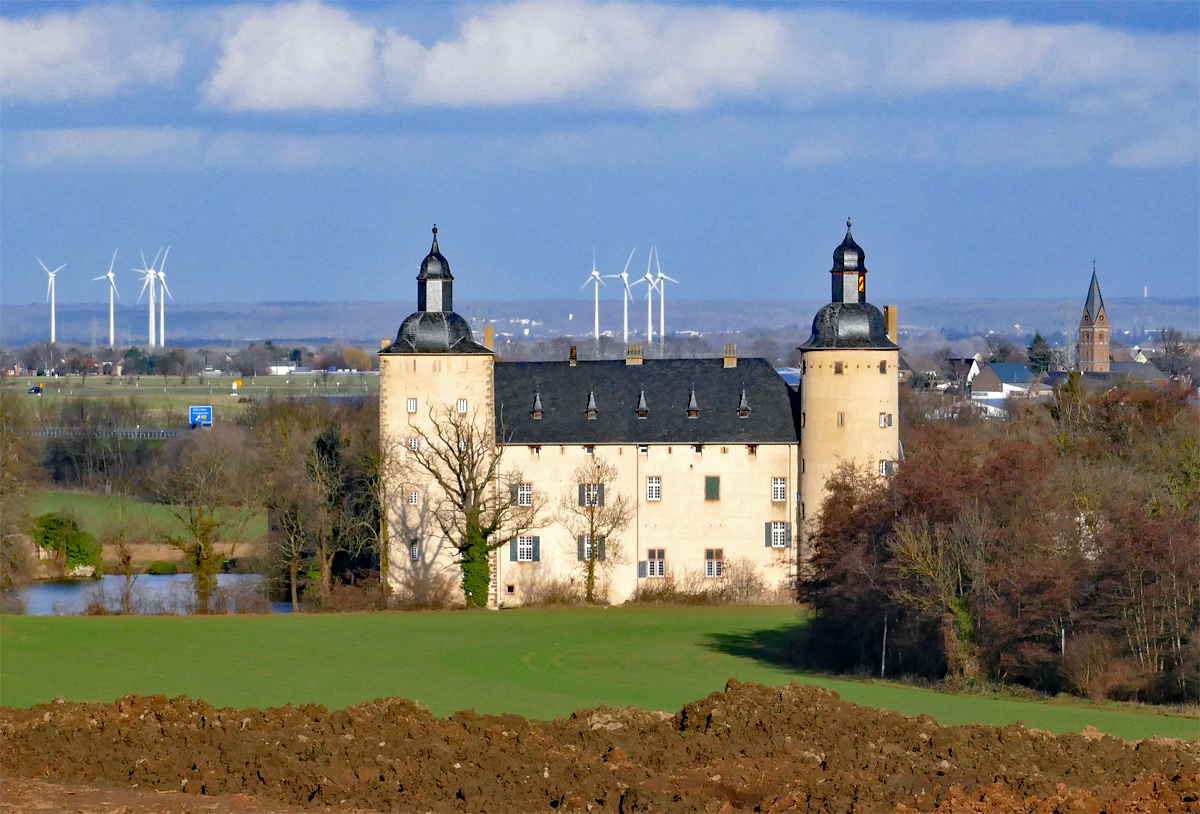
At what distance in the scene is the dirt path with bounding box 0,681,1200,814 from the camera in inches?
856

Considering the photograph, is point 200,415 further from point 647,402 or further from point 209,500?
point 647,402

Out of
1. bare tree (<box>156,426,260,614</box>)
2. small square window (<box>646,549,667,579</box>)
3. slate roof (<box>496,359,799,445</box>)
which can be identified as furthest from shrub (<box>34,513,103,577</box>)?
small square window (<box>646,549,667,579</box>)

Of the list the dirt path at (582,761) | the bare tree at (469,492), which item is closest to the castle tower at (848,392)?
the bare tree at (469,492)

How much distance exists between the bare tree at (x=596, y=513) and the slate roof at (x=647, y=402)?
3.47 feet

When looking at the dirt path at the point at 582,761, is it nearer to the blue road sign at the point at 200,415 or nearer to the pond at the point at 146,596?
the pond at the point at 146,596

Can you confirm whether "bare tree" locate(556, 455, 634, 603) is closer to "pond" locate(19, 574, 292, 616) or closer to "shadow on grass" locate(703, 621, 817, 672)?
"shadow on grass" locate(703, 621, 817, 672)

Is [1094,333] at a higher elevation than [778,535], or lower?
higher

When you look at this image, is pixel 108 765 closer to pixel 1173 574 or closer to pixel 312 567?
pixel 1173 574

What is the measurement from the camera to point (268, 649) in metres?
47.8

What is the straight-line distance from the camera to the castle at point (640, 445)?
197ft

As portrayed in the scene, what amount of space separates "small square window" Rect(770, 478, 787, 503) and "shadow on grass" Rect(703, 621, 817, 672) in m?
8.22

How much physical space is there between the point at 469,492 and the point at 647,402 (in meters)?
7.18

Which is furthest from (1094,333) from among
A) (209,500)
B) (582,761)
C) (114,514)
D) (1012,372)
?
(582,761)

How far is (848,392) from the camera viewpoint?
60094 mm
